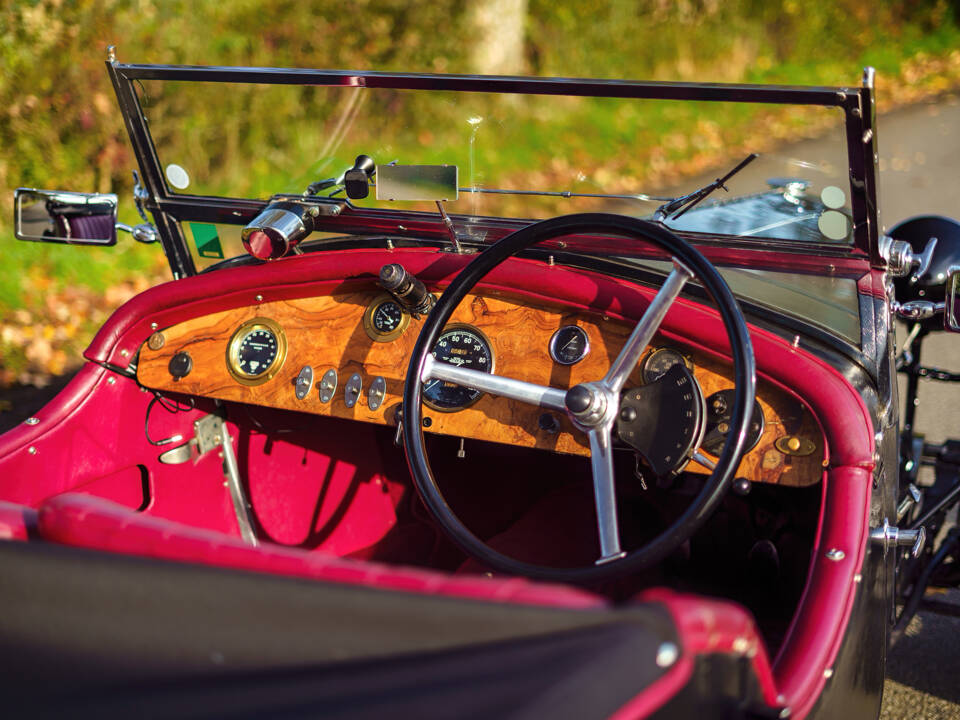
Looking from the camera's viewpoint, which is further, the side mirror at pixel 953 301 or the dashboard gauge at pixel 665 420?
the side mirror at pixel 953 301

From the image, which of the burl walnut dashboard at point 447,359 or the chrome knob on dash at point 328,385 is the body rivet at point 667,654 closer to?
the burl walnut dashboard at point 447,359

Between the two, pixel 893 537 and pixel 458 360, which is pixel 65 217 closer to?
pixel 458 360

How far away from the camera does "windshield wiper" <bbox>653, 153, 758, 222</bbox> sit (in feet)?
6.95

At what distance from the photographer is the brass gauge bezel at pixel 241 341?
7.60 ft

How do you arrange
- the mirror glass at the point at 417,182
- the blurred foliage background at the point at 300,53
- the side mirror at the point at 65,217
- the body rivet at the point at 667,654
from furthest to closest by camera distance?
the blurred foliage background at the point at 300,53
the side mirror at the point at 65,217
the mirror glass at the point at 417,182
the body rivet at the point at 667,654

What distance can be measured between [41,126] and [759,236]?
5531 mm

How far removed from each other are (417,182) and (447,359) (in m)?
0.44

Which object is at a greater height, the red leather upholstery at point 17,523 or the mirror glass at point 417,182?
the mirror glass at point 417,182

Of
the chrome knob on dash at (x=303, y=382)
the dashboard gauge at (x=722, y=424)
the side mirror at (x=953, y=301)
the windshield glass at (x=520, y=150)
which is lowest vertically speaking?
the dashboard gauge at (x=722, y=424)

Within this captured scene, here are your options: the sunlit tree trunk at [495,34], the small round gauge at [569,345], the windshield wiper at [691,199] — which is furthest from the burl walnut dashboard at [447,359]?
the sunlit tree trunk at [495,34]

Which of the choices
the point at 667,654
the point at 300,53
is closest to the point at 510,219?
the point at 667,654

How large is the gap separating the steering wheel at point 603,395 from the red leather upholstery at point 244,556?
1.96 ft

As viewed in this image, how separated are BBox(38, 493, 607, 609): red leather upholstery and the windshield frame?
1.39 m

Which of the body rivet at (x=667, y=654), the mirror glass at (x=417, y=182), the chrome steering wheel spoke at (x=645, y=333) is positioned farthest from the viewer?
the mirror glass at (x=417, y=182)
